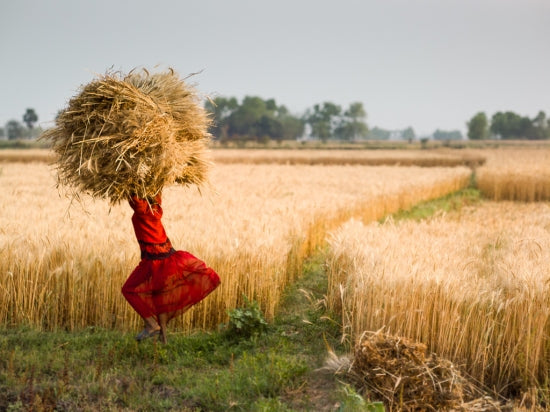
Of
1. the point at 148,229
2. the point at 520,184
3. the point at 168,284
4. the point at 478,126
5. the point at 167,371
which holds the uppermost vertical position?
the point at 478,126

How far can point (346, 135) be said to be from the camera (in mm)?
146375

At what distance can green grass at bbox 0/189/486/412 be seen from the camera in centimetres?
459

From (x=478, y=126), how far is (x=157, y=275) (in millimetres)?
145708

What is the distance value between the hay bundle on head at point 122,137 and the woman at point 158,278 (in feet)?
0.96

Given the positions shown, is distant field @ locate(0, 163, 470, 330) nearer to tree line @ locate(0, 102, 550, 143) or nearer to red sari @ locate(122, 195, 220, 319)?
red sari @ locate(122, 195, 220, 319)

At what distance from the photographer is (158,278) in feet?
18.4

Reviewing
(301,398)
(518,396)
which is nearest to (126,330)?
(301,398)

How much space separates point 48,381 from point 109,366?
0.62m

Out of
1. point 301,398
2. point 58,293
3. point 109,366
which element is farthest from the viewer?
point 58,293

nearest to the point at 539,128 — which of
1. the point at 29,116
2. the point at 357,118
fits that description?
the point at 357,118

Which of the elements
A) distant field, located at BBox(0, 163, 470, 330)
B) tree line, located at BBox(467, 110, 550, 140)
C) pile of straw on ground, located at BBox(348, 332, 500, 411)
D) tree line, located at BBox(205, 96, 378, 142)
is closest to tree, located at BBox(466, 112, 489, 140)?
tree line, located at BBox(467, 110, 550, 140)

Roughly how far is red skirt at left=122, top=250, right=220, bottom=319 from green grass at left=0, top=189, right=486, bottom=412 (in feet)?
1.43

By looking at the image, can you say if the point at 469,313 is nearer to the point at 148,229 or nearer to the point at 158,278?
the point at 158,278

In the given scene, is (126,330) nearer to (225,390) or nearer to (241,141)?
(225,390)
